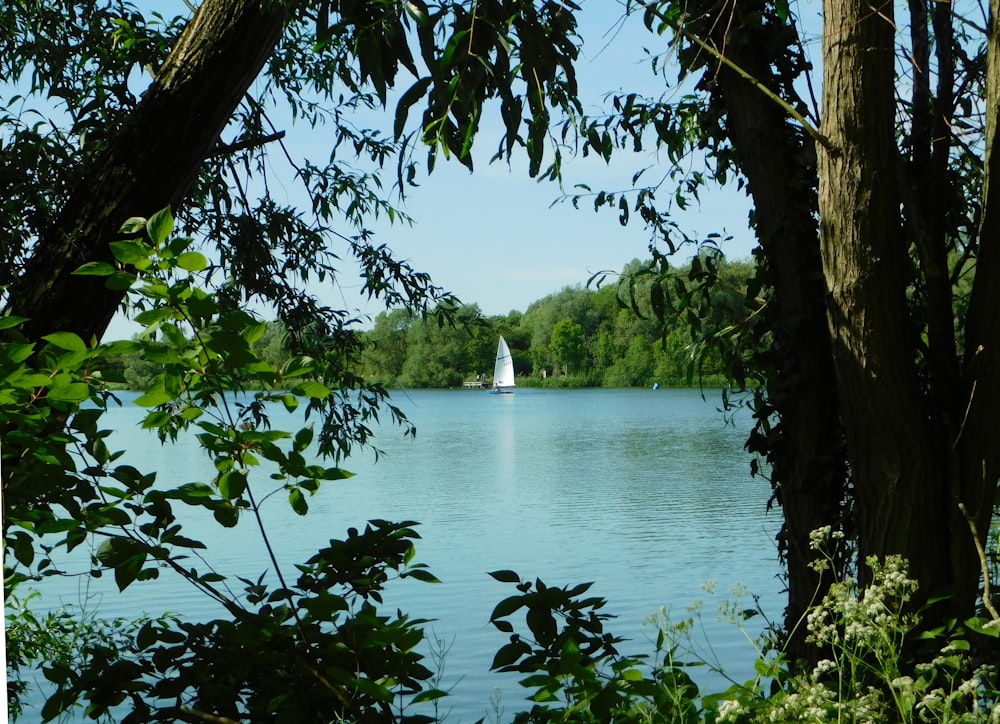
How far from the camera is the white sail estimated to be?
3678 centimetres

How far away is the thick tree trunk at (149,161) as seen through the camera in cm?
241

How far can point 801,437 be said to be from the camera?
2490 millimetres

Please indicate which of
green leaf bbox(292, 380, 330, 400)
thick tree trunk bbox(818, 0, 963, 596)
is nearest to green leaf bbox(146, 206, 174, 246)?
green leaf bbox(292, 380, 330, 400)

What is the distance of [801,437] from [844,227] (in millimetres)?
615

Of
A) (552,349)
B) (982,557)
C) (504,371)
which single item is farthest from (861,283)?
(504,371)

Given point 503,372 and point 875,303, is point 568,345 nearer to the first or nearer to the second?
point 503,372

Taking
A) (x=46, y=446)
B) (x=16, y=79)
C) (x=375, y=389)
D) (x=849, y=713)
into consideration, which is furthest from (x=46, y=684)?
(x=849, y=713)

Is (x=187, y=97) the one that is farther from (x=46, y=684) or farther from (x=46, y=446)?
(x=46, y=684)

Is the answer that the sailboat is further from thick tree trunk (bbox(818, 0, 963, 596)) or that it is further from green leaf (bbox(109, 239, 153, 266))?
green leaf (bbox(109, 239, 153, 266))

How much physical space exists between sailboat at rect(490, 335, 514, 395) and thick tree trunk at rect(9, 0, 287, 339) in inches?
1282

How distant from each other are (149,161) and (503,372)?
3618 centimetres

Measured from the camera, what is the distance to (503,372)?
127 ft

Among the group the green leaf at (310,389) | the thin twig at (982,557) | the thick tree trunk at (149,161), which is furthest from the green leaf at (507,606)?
Answer: the thick tree trunk at (149,161)

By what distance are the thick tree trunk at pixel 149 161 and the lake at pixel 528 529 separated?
1.27 meters
